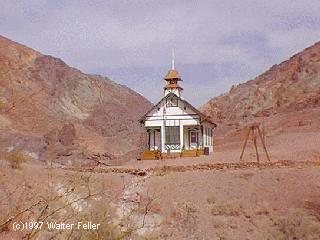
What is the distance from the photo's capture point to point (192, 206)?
20812 mm

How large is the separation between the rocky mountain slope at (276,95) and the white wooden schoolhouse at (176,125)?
2332 cm

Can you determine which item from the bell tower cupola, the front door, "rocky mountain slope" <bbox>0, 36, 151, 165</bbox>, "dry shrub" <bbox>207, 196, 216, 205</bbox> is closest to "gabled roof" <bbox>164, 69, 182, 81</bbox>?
the bell tower cupola

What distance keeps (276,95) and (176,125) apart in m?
38.8

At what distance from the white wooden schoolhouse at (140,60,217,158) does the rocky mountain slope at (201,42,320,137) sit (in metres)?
23.3

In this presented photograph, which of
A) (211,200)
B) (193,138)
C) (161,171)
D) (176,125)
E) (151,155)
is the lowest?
(211,200)

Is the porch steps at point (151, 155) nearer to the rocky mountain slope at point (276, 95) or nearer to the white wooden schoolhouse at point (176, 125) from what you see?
the white wooden schoolhouse at point (176, 125)

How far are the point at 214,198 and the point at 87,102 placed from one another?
68832 millimetres

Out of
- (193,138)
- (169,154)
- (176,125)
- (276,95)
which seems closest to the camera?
(169,154)

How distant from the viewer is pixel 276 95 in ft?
237

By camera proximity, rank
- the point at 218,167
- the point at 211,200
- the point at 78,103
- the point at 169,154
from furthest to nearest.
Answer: the point at 78,103 < the point at 169,154 < the point at 218,167 < the point at 211,200

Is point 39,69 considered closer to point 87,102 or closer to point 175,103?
point 87,102

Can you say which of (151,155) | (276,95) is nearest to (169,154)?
(151,155)

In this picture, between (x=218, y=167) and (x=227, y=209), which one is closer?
(x=227, y=209)

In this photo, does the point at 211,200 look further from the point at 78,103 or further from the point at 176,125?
the point at 78,103
